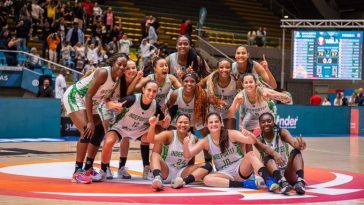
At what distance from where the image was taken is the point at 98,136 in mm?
8773

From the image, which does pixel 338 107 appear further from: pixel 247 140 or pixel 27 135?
pixel 247 140

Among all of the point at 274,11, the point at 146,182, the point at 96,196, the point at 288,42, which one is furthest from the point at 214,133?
the point at 274,11

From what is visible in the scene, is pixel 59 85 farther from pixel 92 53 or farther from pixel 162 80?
pixel 162 80

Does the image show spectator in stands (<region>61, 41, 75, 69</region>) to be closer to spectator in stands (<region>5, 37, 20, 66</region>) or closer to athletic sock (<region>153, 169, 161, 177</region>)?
spectator in stands (<region>5, 37, 20, 66</region>)

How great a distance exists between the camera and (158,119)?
8.47 metres

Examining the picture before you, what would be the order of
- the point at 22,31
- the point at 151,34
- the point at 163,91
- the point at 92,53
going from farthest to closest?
the point at 151,34, the point at 92,53, the point at 22,31, the point at 163,91

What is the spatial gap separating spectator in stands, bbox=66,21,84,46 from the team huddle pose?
38.8ft

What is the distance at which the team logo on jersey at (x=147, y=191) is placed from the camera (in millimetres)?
7105

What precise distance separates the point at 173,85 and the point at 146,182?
4.96 feet

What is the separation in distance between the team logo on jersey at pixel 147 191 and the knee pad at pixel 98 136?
21.9 inches

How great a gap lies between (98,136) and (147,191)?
1.44 meters

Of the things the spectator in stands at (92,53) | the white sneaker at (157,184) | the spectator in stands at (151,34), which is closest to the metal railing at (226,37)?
the spectator in stands at (151,34)

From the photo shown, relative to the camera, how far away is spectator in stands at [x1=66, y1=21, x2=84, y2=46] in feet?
68.0

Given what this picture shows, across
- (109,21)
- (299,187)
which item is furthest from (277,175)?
(109,21)
